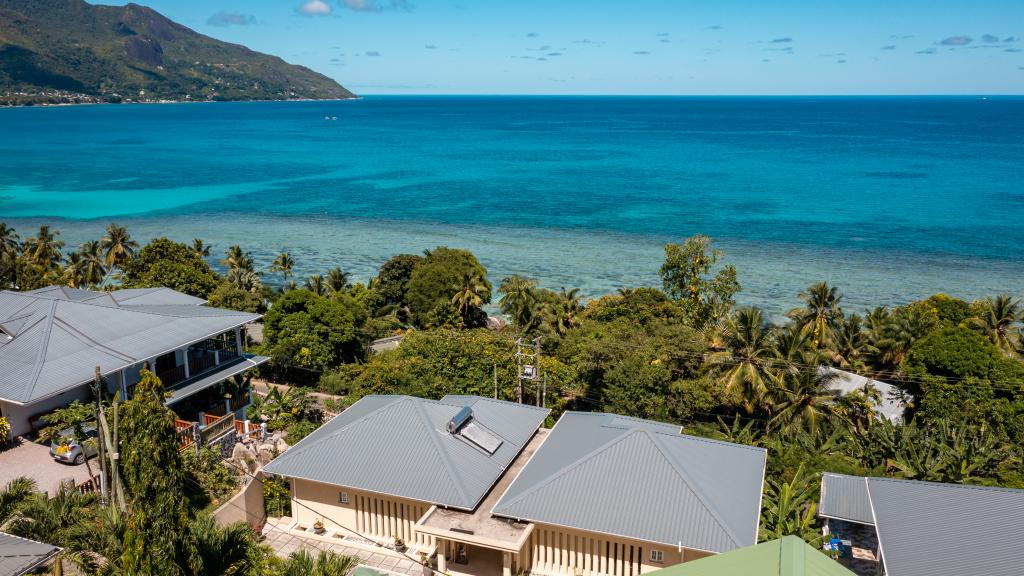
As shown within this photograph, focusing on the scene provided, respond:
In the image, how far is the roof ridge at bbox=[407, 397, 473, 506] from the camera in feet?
59.6

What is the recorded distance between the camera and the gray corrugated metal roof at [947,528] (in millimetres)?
13703

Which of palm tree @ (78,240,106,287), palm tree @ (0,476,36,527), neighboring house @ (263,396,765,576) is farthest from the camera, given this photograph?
palm tree @ (78,240,106,287)

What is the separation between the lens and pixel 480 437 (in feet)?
66.3

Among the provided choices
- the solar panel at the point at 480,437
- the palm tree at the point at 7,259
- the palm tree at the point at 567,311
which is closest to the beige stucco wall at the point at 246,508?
the solar panel at the point at 480,437

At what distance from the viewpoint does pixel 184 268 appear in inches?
1631

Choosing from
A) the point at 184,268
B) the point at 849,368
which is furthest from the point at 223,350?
the point at 849,368

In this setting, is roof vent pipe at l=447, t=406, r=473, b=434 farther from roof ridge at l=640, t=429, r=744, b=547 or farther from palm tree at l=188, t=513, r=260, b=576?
palm tree at l=188, t=513, r=260, b=576

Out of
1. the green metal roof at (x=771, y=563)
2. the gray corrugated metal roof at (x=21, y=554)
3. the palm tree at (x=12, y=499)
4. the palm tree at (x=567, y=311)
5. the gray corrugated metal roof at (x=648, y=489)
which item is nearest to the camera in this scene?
the green metal roof at (x=771, y=563)

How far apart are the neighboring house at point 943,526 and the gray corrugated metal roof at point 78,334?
21.4 meters

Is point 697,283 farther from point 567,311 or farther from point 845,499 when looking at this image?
point 845,499

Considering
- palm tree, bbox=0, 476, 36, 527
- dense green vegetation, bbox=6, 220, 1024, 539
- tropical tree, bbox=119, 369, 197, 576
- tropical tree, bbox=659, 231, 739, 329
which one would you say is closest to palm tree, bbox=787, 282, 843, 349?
dense green vegetation, bbox=6, 220, 1024, 539

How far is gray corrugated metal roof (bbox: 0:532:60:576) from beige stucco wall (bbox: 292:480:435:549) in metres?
6.92

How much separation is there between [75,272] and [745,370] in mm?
42512

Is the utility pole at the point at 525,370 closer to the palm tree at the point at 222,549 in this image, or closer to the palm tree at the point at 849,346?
the palm tree at the point at 849,346
